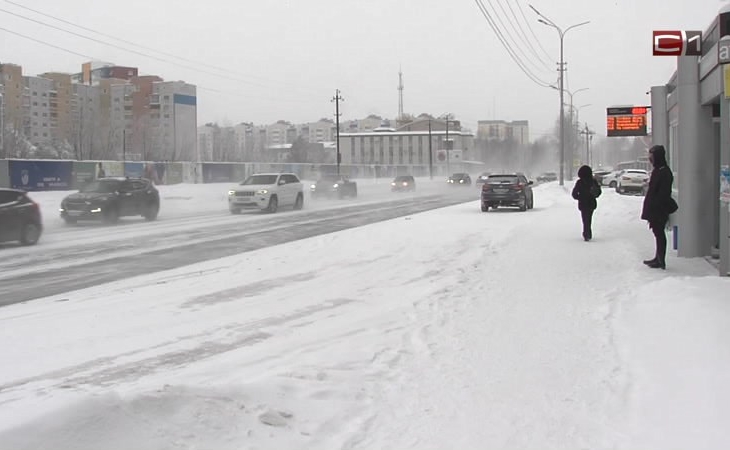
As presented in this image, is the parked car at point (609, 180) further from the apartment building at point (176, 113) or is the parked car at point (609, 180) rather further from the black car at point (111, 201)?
the apartment building at point (176, 113)

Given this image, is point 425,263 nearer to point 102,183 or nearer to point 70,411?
point 70,411

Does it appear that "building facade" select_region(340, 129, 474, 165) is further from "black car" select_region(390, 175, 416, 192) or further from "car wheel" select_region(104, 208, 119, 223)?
"car wheel" select_region(104, 208, 119, 223)

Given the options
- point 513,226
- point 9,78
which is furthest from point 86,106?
point 513,226

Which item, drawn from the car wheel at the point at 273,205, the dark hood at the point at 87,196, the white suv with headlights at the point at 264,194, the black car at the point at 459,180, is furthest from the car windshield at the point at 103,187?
the black car at the point at 459,180

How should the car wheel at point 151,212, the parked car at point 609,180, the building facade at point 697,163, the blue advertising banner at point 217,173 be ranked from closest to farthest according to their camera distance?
the building facade at point 697,163
the car wheel at point 151,212
the blue advertising banner at point 217,173
the parked car at point 609,180

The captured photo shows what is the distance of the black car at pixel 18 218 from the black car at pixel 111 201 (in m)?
5.86

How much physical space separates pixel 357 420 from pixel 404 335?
235cm

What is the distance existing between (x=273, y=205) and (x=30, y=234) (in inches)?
496

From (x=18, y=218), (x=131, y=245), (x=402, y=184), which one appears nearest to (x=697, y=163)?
(x=131, y=245)

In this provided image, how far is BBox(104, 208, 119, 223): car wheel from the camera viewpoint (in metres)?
24.3

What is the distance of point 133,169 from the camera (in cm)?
3647

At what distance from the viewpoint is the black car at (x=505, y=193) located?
25797 millimetres

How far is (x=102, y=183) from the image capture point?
82.7 ft

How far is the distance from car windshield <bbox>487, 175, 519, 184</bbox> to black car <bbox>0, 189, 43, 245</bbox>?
15.6 m
